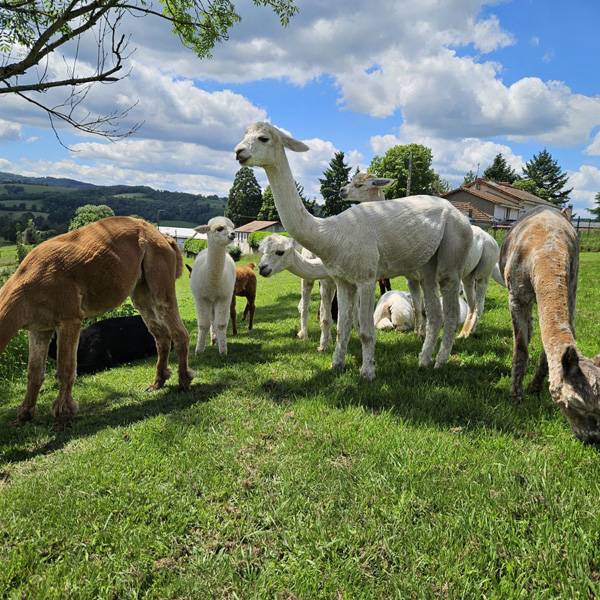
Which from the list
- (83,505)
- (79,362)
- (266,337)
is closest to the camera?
(83,505)

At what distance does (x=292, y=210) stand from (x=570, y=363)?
3160 millimetres

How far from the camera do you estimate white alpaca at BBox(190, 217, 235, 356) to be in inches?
284

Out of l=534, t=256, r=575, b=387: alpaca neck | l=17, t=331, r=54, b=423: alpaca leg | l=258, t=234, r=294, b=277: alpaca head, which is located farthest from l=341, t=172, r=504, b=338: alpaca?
l=17, t=331, r=54, b=423: alpaca leg

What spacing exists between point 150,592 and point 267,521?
763 mm

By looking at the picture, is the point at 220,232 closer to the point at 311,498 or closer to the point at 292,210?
the point at 292,210

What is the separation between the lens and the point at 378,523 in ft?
8.95

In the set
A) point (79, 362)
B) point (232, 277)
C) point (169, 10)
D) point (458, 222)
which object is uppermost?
point (169, 10)

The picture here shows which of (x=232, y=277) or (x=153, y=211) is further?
(x=153, y=211)

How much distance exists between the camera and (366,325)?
532cm

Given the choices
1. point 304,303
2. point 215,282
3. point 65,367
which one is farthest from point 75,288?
point 304,303

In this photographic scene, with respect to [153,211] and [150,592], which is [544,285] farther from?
[153,211]

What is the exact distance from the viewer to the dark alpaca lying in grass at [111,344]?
7.59 m

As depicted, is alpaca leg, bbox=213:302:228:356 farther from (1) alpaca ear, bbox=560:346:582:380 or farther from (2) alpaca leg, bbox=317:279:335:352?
(1) alpaca ear, bbox=560:346:582:380

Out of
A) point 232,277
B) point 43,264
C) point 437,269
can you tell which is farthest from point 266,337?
point 43,264
